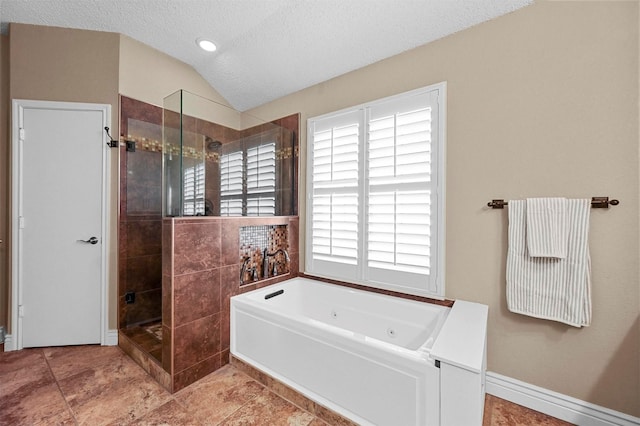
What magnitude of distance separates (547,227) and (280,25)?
2.42 metres

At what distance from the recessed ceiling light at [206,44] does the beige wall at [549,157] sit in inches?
72.7

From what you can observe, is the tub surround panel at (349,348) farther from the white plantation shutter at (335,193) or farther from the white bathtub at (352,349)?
the white plantation shutter at (335,193)

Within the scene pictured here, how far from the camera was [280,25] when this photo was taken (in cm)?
221

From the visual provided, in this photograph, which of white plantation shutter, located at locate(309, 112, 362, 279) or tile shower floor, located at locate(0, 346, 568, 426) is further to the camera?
Answer: white plantation shutter, located at locate(309, 112, 362, 279)

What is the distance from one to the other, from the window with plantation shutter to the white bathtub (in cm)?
21

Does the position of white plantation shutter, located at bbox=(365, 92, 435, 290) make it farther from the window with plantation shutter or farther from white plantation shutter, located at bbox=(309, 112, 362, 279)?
white plantation shutter, located at bbox=(309, 112, 362, 279)

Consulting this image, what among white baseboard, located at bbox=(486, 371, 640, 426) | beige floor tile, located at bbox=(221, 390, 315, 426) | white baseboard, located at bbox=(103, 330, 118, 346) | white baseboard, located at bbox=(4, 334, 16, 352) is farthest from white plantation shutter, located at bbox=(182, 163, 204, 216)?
white baseboard, located at bbox=(486, 371, 640, 426)

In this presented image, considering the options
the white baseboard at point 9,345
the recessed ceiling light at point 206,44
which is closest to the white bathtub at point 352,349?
the white baseboard at point 9,345

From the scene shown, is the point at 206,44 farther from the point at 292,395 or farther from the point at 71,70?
the point at 292,395

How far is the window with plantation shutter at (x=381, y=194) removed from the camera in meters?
2.04

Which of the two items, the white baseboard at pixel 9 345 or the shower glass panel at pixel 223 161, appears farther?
the white baseboard at pixel 9 345

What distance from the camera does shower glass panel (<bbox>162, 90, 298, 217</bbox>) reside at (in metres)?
2.05

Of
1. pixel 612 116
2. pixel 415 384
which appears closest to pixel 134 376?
pixel 415 384

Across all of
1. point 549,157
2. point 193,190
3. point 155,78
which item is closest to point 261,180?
point 193,190
